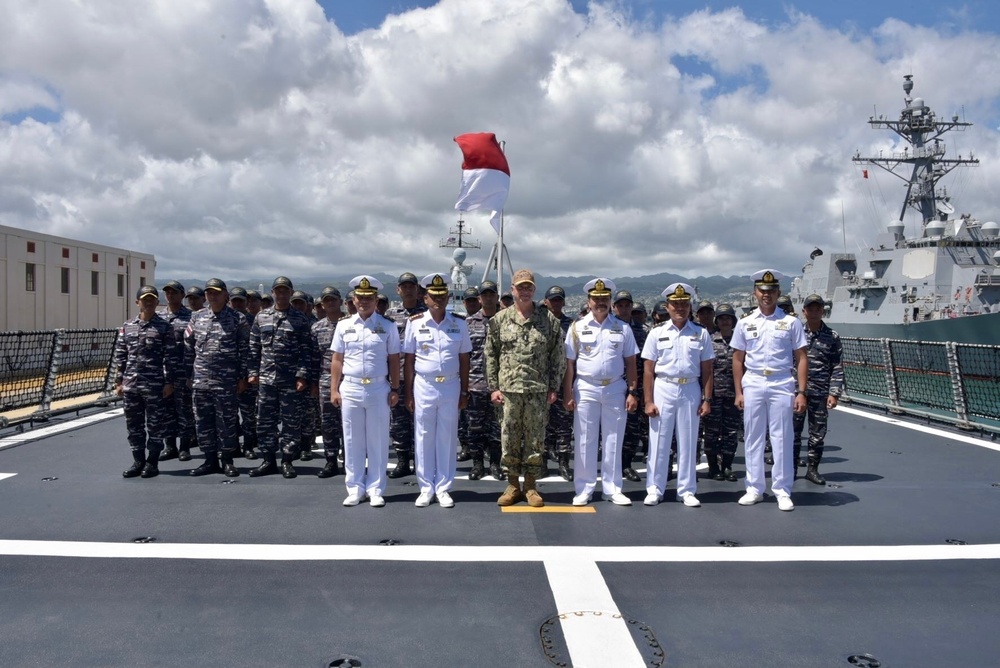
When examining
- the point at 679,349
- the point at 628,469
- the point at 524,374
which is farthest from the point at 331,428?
the point at 679,349

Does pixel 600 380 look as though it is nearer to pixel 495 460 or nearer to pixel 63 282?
pixel 495 460

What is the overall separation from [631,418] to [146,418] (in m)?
4.36

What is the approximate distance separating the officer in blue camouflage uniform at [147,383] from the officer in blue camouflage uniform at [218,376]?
0.25 metres

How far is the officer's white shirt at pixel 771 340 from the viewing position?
474 centimetres

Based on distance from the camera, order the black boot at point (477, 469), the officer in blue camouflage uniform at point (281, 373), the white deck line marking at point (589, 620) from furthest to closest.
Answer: the black boot at point (477, 469) → the officer in blue camouflage uniform at point (281, 373) → the white deck line marking at point (589, 620)

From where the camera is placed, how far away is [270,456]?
5602mm

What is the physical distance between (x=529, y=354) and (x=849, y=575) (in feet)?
7.68

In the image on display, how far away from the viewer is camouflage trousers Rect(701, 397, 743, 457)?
18.7 feet

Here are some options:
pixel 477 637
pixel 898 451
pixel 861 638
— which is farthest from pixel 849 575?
pixel 898 451

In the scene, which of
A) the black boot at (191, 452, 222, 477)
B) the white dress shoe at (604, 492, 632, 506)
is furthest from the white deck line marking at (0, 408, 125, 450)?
the white dress shoe at (604, 492, 632, 506)

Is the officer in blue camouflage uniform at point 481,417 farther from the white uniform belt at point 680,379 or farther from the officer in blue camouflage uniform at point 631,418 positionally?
the white uniform belt at point 680,379

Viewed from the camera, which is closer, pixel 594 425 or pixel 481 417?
pixel 594 425

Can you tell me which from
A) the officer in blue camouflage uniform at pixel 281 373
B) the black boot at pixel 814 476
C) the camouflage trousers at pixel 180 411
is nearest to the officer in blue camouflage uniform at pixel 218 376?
the officer in blue camouflage uniform at pixel 281 373

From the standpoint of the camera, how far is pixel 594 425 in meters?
4.75
